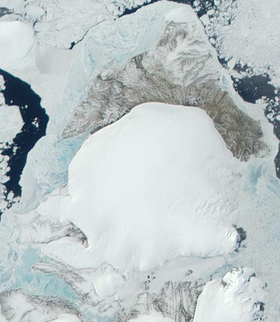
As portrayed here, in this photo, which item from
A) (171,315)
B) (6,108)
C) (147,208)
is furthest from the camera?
(6,108)

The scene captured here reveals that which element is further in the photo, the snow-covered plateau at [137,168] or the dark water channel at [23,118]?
the dark water channel at [23,118]

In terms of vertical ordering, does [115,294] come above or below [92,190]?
below

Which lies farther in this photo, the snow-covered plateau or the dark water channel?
the dark water channel

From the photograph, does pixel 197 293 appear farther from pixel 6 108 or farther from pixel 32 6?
pixel 32 6

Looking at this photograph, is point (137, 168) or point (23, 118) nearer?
point (137, 168)

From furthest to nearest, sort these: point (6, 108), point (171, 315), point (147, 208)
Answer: point (6, 108)
point (171, 315)
point (147, 208)

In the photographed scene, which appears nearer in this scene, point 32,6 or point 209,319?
point 209,319

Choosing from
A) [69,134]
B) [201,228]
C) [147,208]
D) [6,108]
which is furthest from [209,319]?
[6,108]

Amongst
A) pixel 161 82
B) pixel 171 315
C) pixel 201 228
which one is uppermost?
pixel 161 82
